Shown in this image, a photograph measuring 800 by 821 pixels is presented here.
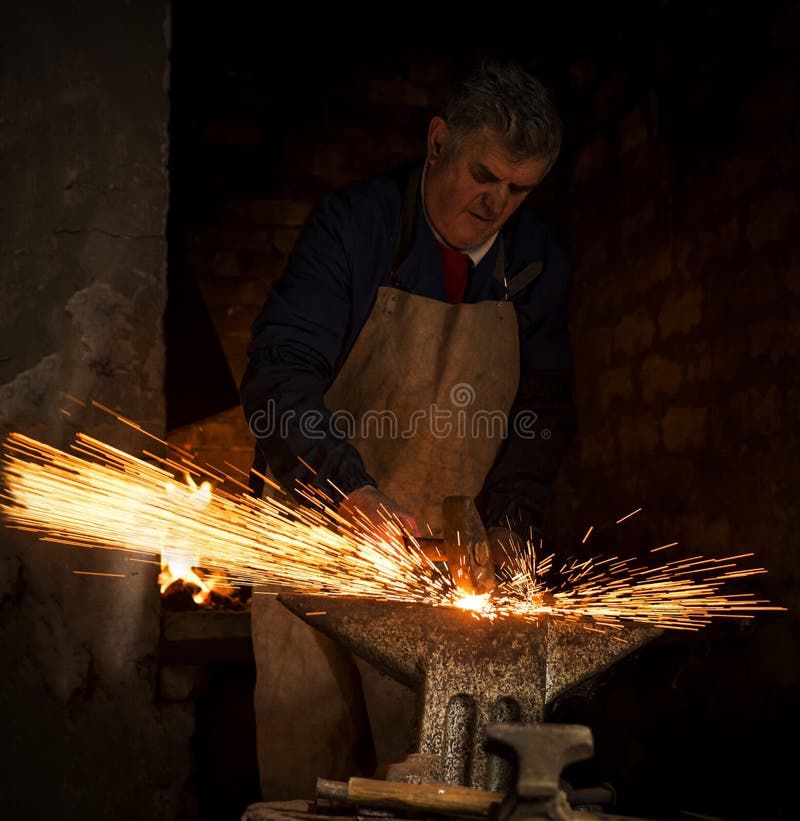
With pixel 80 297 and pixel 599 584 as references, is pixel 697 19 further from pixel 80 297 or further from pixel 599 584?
pixel 80 297

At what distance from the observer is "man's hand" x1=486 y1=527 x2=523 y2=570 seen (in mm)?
2459

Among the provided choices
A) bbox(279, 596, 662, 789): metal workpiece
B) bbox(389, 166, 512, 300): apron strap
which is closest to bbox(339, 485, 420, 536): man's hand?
bbox(279, 596, 662, 789): metal workpiece

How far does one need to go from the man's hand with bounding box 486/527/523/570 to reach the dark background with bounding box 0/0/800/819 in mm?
403

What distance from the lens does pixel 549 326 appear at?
9.91ft

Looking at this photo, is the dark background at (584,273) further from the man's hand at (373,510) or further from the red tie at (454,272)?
the red tie at (454,272)

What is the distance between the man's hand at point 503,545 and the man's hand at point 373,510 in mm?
364

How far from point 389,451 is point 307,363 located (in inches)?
17.5

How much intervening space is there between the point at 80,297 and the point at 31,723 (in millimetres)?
1254

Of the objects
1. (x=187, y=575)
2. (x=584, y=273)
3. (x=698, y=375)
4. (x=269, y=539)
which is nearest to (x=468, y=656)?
(x=269, y=539)

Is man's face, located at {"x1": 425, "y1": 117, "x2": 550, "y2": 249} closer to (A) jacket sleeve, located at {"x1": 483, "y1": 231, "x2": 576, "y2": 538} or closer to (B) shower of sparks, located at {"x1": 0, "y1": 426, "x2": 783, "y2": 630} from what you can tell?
(A) jacket sleeve, located at {"x1": 483, "y1": 231, "x2": 576, "y2": 538}

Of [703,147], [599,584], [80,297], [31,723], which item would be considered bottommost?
[31,723]

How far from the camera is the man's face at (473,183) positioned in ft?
8.48

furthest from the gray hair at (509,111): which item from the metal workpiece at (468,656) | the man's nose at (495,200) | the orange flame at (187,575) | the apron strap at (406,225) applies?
the orange flame at (187,575)

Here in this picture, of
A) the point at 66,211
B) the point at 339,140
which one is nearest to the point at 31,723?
the point at 66,211
